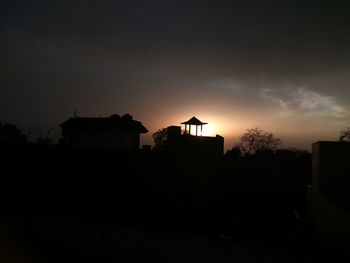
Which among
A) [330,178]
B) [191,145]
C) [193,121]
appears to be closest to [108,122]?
[193,121]

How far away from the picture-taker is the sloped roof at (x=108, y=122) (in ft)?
103

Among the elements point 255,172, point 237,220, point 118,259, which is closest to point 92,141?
point 255,172

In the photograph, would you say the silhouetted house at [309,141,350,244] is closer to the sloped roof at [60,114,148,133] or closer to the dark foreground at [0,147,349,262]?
the dark foreground at [0,147,349,262]

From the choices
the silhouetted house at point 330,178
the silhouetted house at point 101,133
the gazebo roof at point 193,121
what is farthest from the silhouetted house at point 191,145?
the silhouetted house at point 101,133

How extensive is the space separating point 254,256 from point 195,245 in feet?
5.37

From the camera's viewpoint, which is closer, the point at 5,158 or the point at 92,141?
the point at 5,158

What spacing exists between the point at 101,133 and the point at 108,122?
1334 mm

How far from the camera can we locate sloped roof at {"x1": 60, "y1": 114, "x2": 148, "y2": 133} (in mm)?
31344

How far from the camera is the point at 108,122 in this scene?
103 ft

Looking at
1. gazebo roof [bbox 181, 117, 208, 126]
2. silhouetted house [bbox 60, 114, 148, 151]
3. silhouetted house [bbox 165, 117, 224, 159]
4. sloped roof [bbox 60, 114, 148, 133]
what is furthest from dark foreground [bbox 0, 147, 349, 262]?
sloped roof [bbox 60, 114, 148, 133]

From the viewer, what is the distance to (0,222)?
9914 millimetres

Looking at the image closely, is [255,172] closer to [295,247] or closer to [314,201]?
[314,201]

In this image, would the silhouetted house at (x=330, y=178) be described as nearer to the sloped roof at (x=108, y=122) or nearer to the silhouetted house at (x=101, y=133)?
the silhouetted house at (x=101, y=133)

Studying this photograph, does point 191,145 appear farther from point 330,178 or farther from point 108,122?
point 108,122
